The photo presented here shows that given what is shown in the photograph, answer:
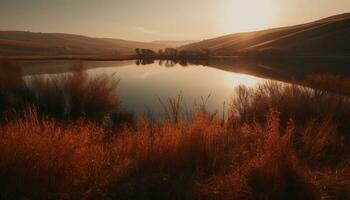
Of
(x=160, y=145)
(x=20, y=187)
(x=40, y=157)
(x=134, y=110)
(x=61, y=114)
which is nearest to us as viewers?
(x=20, y=187)

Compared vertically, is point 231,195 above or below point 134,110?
above

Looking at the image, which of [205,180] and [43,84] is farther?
[43,84]

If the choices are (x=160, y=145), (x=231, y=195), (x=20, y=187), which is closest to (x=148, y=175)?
(x=160, y=145)

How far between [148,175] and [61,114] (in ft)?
30.4

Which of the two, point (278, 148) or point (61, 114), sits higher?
point (278, 148)

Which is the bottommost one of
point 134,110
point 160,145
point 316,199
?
point 134,110

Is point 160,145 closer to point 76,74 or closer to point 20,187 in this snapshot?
point 20,187

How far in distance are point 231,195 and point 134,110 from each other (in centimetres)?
1113

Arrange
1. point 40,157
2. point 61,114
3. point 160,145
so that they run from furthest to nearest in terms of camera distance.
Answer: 1. point 61,114
2. point 160,145
3. point 40,157

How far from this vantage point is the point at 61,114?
42.6ft

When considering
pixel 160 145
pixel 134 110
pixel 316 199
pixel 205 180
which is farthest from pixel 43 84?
pixel 316 199

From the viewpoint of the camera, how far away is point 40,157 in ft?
13.9

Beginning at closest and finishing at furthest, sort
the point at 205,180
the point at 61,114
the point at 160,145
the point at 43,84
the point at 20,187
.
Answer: the point at 20,187 → the point at 205,180 → the point at 160,145 → the point at 61,114 → the point at 43,84

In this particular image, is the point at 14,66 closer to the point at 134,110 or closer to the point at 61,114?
the point at 61,114
